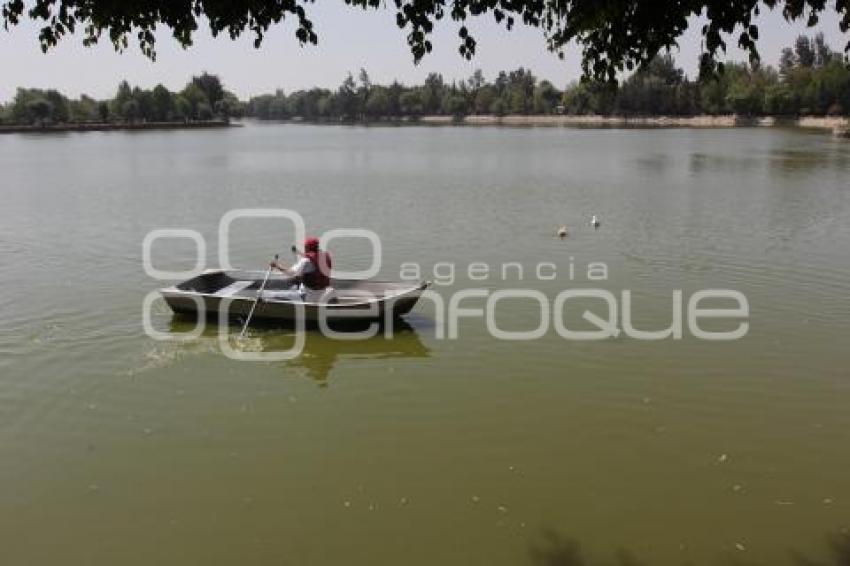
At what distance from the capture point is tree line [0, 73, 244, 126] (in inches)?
5581

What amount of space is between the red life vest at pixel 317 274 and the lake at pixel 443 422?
1.38 meters

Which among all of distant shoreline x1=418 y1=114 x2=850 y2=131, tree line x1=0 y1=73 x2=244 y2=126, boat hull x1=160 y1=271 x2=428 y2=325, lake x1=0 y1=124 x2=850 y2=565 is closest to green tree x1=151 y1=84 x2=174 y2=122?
tree line x1=0 y1=73 x2=244 y2=126

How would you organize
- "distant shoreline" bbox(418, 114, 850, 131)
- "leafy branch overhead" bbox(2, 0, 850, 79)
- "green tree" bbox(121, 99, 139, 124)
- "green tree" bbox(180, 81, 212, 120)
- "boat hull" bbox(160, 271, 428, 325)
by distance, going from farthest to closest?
"green tree" bbox(180, 81, 212, 120)
"green tree" bbox(121, 99, 139, 124)
"distant shoreline" bbox(418, 114, 850, 131)
"boat hull" bbox(160, 271, 428, 325)
"leafy branch overhead" bbox(2, 0, 850, 79)

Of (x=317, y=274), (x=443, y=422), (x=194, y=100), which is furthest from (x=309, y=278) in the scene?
(x=194, y=100)

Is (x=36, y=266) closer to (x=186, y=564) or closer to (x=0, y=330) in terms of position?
(x=0, y=330)

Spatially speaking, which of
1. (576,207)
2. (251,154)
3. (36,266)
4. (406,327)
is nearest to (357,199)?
(576,207)

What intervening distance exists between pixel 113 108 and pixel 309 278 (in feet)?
511

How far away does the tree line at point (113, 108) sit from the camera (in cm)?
14175

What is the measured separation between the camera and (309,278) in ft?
56.3

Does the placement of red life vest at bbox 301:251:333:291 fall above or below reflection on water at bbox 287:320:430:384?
above

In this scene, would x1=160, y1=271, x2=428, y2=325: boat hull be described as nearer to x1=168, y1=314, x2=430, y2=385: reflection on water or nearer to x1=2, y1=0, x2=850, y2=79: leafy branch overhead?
x1=168, y1=314, x2=430, y2=385: reflection on water

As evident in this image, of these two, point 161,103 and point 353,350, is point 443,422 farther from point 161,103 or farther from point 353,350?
point 161,103

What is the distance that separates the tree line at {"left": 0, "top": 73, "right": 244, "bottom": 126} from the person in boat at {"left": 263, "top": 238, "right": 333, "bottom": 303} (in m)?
141

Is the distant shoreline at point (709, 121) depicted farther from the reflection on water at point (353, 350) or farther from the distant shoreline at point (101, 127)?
the reflection on water at point (353, 350)
